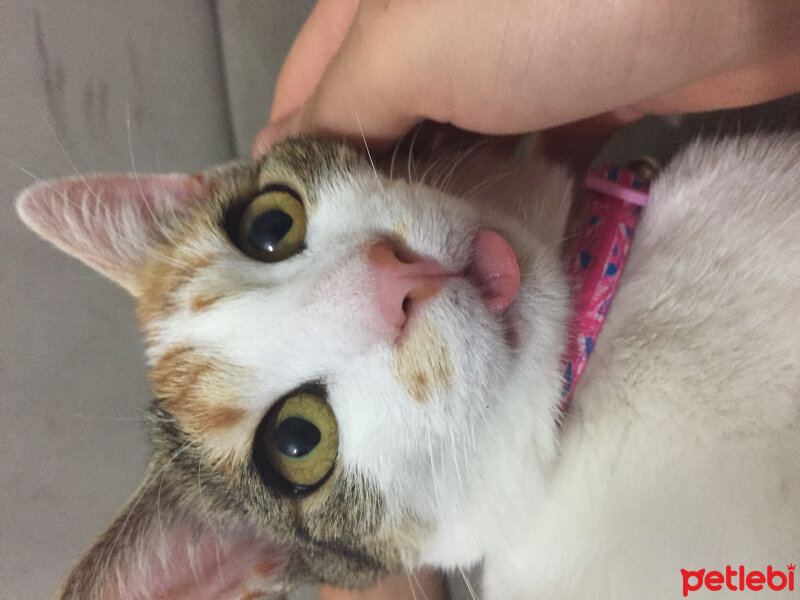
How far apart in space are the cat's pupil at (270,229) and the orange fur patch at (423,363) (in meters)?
0.31

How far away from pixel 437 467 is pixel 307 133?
25.4 inches

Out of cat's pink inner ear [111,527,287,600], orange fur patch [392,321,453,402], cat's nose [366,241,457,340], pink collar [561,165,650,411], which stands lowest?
cat's pink inner ear [111,527,287,600]

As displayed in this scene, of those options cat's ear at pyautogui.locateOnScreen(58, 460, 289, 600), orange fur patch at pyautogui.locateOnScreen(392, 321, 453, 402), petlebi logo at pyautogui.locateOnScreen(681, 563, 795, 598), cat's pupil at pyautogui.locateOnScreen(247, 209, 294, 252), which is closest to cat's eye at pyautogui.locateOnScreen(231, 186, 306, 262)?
cat's pupil at pyautogui.locateOnScreen(247, 209, 294, 252)

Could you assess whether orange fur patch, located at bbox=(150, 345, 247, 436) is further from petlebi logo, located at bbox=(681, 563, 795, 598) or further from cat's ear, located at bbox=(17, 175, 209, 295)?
petlebi logo, located at bbox=(681, 563, 795, 598)

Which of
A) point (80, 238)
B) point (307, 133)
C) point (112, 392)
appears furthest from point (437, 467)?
A: point (112, 392)

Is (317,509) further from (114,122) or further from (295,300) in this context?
(114,122)

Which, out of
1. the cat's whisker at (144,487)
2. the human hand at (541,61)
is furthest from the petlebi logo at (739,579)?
the cat's whisker at (144,487)

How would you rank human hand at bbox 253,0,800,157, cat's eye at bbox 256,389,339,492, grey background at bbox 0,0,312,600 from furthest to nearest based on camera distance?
grey background at bbox 0,0,312,600 → cat's eye at bbox 256,389,339,492 → human hand at bbox 253,0,800,157

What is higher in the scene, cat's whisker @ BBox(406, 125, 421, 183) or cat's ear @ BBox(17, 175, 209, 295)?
cat's whisker @ BBox(406, 125, 421, 183)

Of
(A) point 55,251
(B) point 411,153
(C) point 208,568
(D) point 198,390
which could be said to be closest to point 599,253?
(B) point 411,153

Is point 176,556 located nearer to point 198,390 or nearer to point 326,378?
point 198,390

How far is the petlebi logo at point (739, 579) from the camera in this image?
2.48 feet

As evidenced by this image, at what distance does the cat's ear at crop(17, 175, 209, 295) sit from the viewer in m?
1.02

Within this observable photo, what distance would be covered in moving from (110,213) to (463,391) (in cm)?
77
